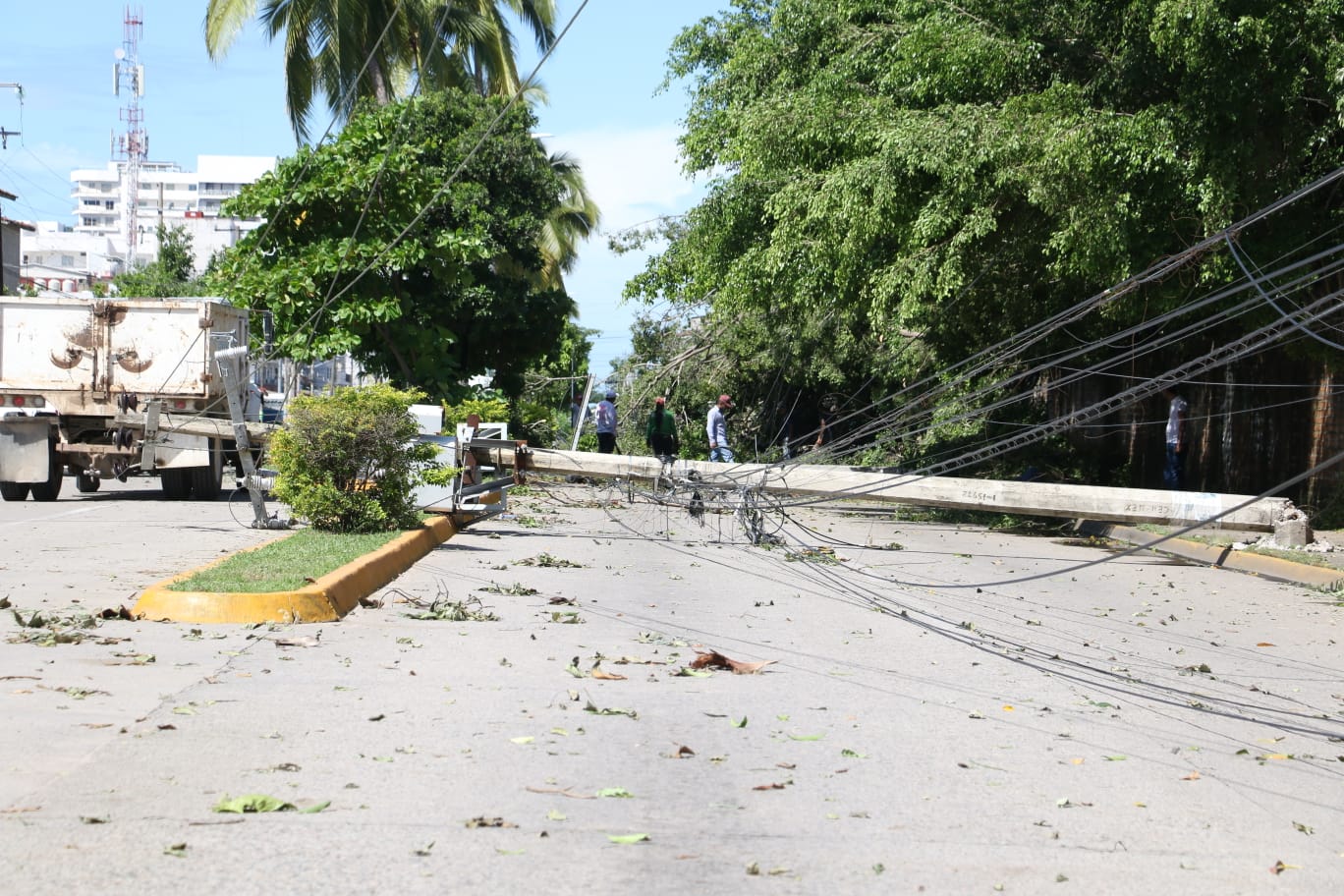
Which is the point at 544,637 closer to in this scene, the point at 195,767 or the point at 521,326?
the point at 195,767

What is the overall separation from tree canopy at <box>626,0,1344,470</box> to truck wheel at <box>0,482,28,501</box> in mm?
10734

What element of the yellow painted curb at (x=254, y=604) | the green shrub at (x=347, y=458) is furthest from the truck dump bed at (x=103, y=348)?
the yellow painted curb at (x=254, y=604)

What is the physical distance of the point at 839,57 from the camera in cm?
2044

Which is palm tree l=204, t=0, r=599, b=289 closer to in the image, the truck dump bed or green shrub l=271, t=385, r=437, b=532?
the truck dump bed

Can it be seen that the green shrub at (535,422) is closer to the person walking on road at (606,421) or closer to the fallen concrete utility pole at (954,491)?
the person walking on road at (606,421)

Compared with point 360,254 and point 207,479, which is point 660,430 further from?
point 207,479

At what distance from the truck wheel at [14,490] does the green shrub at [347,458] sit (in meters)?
Result: 7.04

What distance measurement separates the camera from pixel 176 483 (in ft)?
66.5

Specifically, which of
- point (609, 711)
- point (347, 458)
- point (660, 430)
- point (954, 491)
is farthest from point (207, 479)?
point (609, 711)

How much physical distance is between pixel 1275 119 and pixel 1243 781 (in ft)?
41.1

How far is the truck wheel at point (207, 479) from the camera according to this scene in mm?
20188

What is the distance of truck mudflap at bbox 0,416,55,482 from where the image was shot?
60.7ft

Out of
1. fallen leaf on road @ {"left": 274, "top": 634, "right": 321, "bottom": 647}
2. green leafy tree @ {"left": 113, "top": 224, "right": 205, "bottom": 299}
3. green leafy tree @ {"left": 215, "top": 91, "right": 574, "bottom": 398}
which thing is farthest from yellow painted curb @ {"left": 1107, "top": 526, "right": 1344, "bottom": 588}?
green leafy tree @ {"left": 113, "top": 224, "right": 205, "bottom": 299}

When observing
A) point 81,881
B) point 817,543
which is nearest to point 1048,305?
point 817,543
